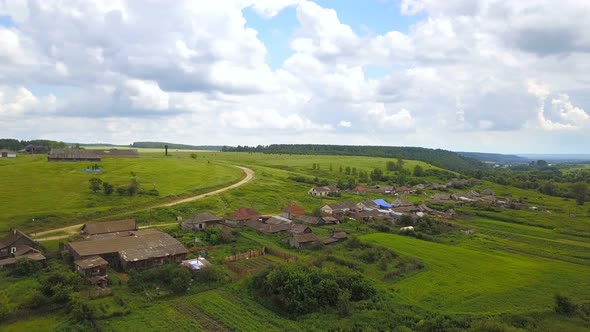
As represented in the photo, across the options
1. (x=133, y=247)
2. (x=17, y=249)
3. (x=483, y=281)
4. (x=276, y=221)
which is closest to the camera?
(x=483, y=281)

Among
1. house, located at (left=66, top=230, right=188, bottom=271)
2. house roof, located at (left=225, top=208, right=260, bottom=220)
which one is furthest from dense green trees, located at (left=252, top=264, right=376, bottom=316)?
house roof, located at (left=225, top=208, right=260, bottom=220)

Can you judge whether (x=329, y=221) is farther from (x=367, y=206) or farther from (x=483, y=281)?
(x=483, y=281)

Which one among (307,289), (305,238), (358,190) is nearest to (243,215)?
(305,238)

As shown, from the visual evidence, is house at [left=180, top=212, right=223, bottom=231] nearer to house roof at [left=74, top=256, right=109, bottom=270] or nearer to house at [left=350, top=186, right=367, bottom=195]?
house roof at [left=74, top=256, right=109, bottom=270]

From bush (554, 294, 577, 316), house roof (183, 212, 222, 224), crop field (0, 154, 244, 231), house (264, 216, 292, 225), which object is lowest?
bush (554, 294, 577, 316)

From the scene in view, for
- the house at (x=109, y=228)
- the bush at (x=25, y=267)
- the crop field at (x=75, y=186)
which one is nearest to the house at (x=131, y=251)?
the bush at (x=25, y=267)

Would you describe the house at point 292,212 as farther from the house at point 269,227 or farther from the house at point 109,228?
the house at point 109,228

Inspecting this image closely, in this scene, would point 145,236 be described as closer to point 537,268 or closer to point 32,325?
point 32,325
